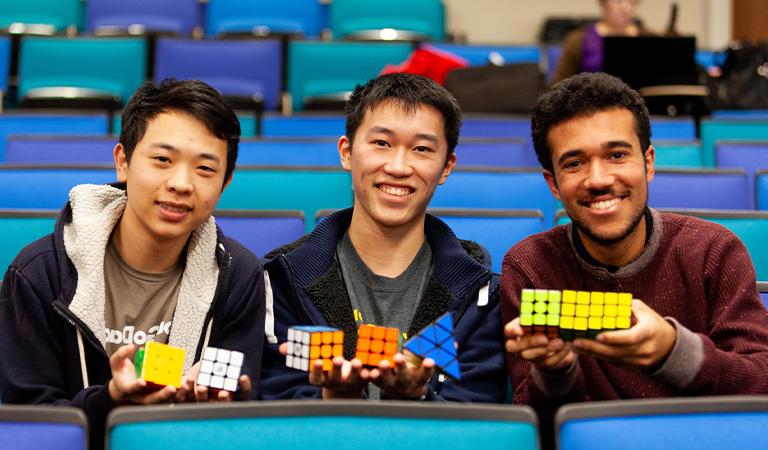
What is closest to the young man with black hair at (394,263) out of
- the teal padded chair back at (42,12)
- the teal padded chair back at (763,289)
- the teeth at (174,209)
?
the teeth at (174,209)

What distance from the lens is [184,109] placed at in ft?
5.40

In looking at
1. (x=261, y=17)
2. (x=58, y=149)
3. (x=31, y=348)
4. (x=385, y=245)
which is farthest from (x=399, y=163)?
(x=261, y=17)

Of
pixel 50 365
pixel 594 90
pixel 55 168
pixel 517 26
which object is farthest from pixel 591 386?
pixel 517 26

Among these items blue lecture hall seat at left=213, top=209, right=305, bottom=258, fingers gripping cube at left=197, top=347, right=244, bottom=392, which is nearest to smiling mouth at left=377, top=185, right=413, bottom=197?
blue lecture hall seat at left=213, top=209, right=305, bottom=258

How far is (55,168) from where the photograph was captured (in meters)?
2.37

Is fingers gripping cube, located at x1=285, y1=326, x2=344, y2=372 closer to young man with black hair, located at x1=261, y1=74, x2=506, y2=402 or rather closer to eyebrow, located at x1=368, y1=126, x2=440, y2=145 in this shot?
young man with black hair, located at x1=261, y1=74, x2=506, y2=402

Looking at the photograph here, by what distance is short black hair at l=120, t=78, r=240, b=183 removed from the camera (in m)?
1.64

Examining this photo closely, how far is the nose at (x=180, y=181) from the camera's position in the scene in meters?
1.56

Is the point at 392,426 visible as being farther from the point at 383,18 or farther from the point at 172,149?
the point at 383,18

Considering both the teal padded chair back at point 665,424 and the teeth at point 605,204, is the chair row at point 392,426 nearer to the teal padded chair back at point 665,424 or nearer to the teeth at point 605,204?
the teal padded chair back at point 665,424

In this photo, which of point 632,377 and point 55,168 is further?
point 55,168

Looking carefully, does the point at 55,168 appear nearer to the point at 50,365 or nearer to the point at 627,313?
the point at 50,365

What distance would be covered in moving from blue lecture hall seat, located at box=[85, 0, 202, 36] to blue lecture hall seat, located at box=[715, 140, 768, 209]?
2963 millimetres

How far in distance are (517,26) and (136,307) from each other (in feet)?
17.5
